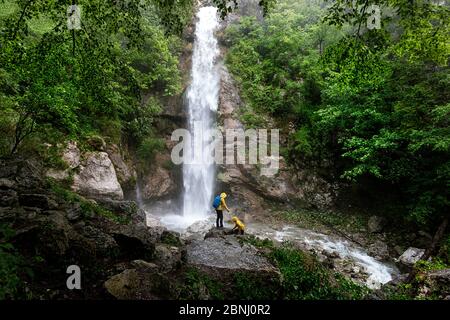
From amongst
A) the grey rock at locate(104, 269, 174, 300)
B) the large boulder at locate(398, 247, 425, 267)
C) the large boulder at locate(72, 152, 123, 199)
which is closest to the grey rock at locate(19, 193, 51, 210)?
the grey rock at locate(104, 269, 174, 300)

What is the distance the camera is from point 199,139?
19109 mm

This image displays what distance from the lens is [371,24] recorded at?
5.05 metres

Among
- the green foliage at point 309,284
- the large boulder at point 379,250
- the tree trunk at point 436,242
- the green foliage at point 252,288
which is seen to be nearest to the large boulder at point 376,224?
the large boulder at point 379,250

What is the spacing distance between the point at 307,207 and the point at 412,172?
17.7 ft

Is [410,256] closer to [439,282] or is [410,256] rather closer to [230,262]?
[439,282]

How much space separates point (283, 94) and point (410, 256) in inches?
449

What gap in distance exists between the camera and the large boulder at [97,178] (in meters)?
12.2

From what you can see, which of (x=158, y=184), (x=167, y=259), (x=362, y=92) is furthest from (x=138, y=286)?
(x=362, y=92)

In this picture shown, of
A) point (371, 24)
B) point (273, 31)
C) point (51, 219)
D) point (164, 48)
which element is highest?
point (273, 31)

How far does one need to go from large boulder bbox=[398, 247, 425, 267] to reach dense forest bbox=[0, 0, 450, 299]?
628 millimetres

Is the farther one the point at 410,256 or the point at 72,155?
the point at 72,155

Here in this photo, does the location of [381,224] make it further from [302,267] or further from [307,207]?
[302,267]

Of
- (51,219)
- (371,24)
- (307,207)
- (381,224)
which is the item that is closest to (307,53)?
(307,207)
